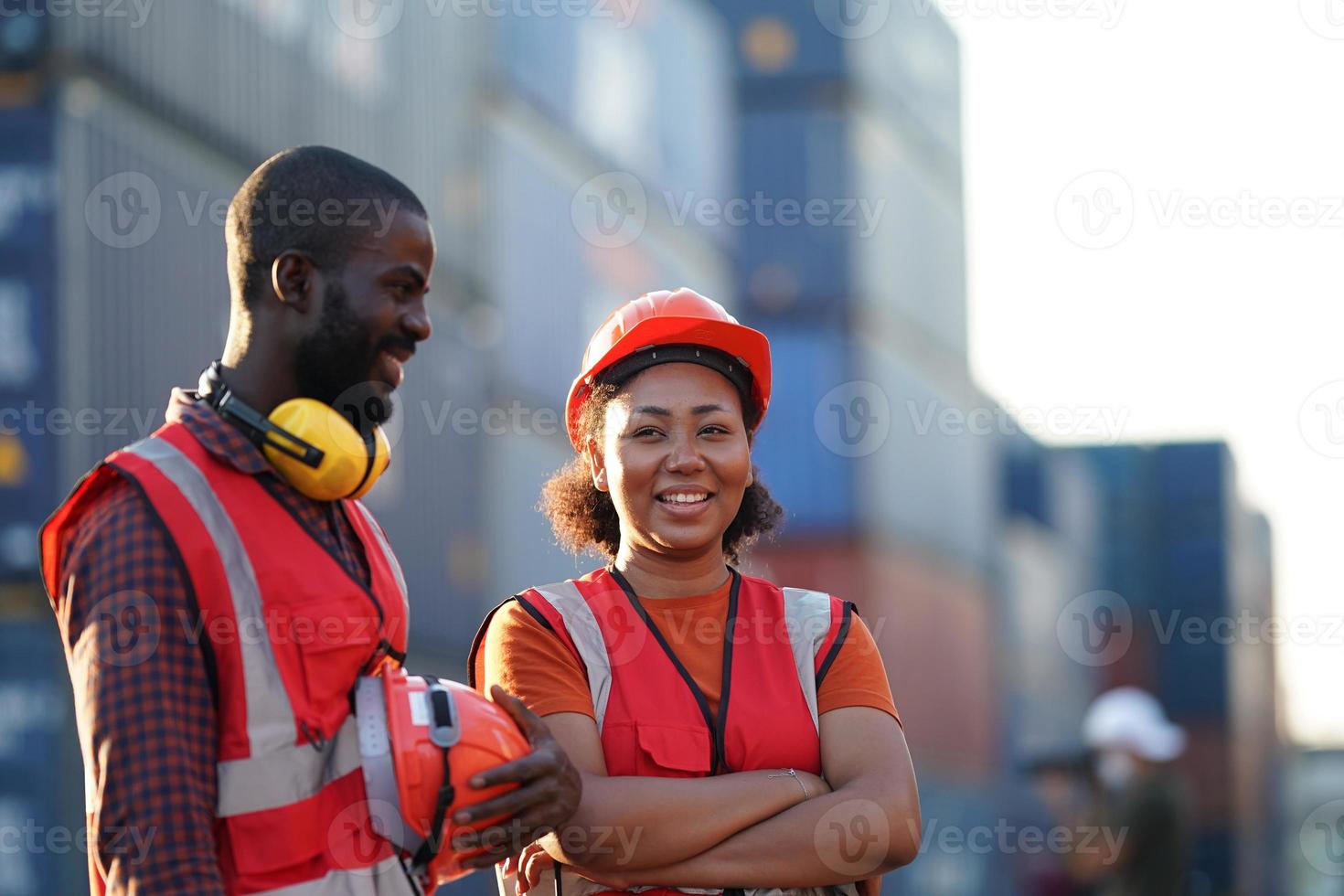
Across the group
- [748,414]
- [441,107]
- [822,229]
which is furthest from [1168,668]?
[748,414]

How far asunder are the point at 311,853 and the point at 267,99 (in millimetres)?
18023

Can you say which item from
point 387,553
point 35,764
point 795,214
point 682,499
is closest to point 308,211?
point 387,553

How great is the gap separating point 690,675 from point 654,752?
0.58ft

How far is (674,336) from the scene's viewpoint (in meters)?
3.73

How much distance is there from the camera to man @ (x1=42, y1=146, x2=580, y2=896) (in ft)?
9.51

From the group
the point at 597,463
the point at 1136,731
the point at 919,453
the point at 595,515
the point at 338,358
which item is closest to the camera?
the point at 338,358

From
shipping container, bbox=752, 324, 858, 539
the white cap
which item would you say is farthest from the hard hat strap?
shipping container, bbox=752, 324, 858, 539

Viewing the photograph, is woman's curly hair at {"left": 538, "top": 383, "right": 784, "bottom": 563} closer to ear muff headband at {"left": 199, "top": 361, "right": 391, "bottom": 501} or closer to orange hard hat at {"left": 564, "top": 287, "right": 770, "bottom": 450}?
orange hard hat at {"left": 564, "top": 287, "right": 770, "bottom": 450}

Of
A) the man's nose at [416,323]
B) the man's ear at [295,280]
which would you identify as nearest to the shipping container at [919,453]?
the man's nose at [416,323]

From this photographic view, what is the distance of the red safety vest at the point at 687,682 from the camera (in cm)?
349

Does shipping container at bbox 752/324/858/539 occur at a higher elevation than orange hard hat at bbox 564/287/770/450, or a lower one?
higher

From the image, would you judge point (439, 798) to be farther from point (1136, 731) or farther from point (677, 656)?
point (1136, 731)

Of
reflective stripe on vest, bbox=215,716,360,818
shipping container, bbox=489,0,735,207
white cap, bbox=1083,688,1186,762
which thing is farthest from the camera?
shipping container, bbox=489,0,735,207

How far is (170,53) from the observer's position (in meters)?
18.0
